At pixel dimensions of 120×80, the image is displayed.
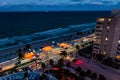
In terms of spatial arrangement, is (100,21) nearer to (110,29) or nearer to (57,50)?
(110,29)

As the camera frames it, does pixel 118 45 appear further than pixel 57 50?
No

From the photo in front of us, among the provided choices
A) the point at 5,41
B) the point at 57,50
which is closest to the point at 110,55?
the point at 57,50

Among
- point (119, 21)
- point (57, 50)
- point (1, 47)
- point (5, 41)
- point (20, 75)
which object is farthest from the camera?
point (5, 41)

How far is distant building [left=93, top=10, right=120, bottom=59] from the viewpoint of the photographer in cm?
6850

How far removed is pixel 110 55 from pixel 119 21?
1466cm

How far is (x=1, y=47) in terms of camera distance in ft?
340

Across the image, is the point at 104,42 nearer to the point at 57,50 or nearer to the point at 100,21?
the point at 100,21

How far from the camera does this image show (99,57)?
70188 mm

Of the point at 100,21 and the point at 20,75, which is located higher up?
the point at 100,21

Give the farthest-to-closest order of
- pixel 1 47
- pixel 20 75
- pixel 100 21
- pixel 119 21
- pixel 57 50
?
pixel 1 47 → pixel 57 50 → pixel 100 21 → pixel 119 21 → pixel 20 75

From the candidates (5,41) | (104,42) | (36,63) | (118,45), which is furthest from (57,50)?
(5,41)

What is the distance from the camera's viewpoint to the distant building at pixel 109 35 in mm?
68500

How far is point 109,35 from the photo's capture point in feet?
231

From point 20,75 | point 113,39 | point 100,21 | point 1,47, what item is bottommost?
point 1,47
